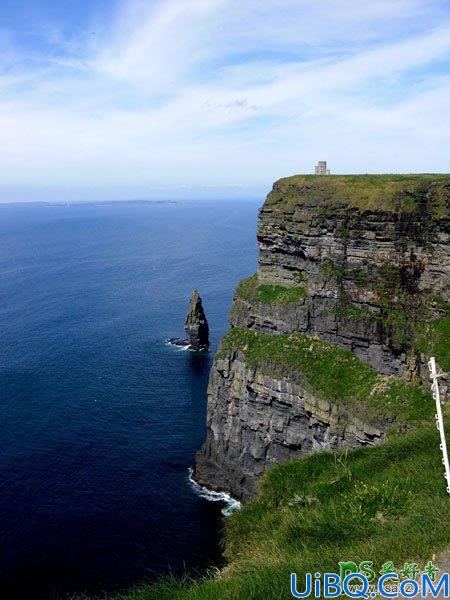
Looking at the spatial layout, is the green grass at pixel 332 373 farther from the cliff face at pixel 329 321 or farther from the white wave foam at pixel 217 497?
the white wave foam at pixel 217 497

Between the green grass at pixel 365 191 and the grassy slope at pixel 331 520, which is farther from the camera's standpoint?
the green grass at pixel 365 191

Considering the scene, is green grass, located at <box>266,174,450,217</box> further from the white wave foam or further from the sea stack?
the sea stack

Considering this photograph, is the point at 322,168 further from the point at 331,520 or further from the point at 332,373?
the point at 331,520

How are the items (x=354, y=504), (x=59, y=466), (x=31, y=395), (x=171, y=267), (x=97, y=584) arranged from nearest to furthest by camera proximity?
(x=354, y=504) → (x=97, y=584) → (x=59, y=466) → (x=31, y=395) → (x=171, y=267)

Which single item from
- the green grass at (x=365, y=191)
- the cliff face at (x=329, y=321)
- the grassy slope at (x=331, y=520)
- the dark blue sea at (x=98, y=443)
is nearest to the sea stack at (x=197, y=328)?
the dark blue sea at (x=98, y=443)

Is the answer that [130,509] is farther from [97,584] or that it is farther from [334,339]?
[334,339]

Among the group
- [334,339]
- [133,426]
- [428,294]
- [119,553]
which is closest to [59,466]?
[133,426]
